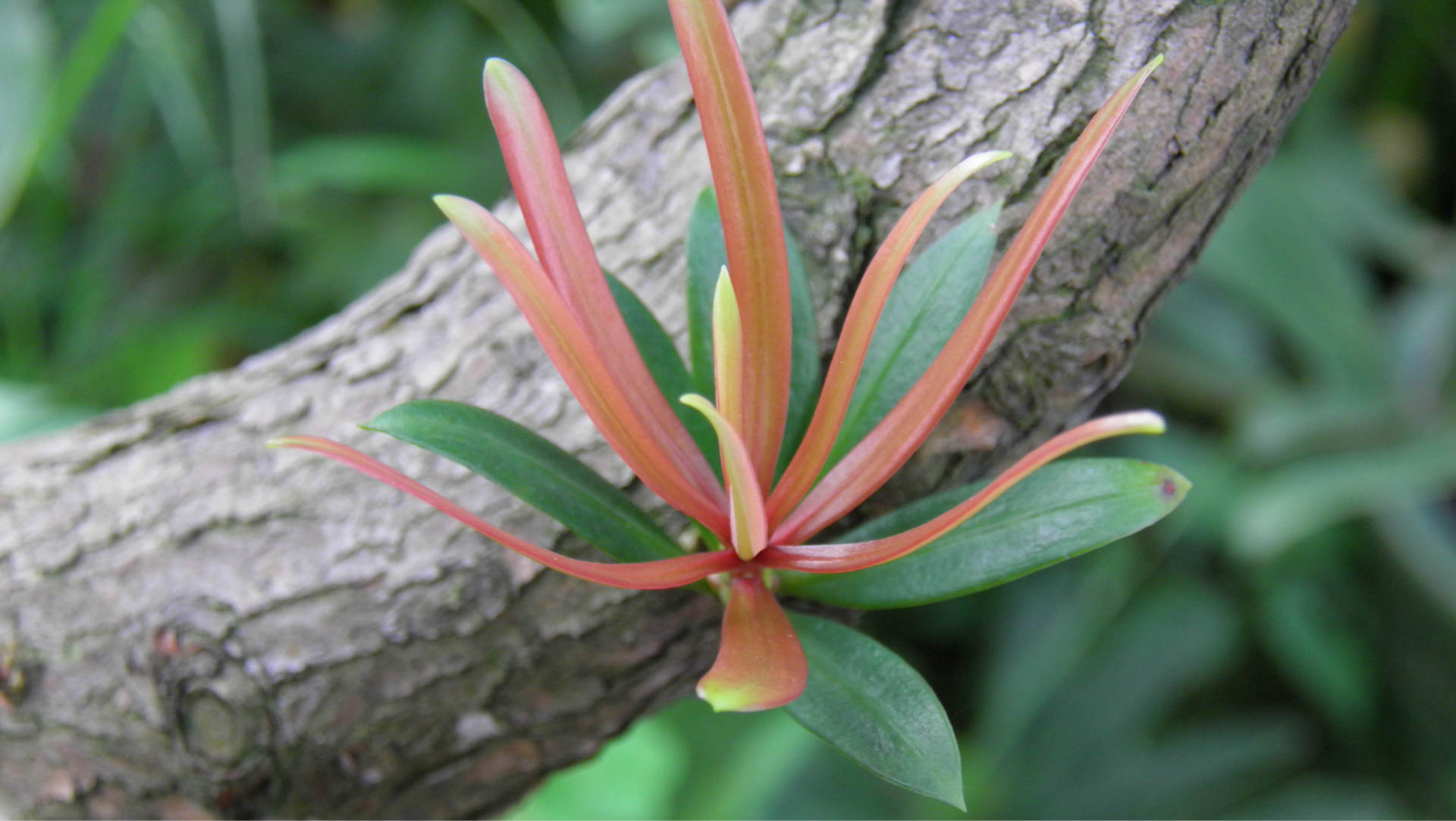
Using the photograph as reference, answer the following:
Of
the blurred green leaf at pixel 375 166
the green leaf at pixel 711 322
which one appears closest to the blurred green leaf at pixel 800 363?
the green leaf at pixel 711 322

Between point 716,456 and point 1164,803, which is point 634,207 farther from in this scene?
point 1164,803

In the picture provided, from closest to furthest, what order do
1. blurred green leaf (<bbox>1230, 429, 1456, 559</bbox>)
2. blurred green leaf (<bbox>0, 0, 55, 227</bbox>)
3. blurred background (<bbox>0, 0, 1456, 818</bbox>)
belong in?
1. blurred green leaf (<bbox>0, 0, 55, 227</bbox>)
2. blurred green leaf (<bbox>1230, 429, 1456, 559</bbox>)
3. blurred background (<bbox>0, 0, 1456, 818</bbox>)

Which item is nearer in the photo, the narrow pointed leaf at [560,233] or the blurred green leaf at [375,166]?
the narrow pointed leaf at [560,233]

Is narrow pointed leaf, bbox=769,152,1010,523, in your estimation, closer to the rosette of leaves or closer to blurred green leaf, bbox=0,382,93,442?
the rosette of leaves

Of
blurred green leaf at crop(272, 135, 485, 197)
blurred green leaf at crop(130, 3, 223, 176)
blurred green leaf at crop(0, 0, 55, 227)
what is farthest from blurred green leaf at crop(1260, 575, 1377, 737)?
blurred green leaf at crop(130, 3, 223, 176)

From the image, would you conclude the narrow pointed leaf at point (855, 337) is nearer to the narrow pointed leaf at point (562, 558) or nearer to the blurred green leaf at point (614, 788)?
the narrow pointed leaf at point (562, 558)

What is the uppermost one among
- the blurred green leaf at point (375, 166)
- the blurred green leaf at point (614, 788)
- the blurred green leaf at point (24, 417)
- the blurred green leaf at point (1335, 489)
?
the blurred green leaf at point (375, 166)

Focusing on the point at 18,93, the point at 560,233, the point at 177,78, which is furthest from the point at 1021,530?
the point at 177,78

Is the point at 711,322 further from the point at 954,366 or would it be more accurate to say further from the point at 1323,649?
the point at 1323,649
